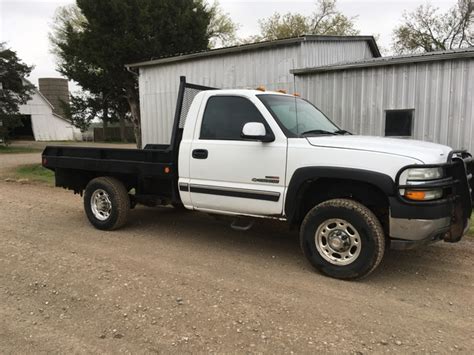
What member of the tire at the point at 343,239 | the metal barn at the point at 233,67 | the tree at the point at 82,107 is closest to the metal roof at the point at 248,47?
the metal barn at the point at 233,67

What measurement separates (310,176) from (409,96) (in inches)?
213

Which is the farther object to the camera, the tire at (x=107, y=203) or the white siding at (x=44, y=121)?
the white siding at (x=44, y=121)

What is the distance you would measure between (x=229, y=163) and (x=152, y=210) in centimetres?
344

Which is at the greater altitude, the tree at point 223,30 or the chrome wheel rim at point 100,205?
the tree at point 223,30

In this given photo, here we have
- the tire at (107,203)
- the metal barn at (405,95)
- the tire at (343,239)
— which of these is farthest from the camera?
the metal barn at (405,95)

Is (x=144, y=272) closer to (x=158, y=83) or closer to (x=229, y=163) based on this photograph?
(x=229, y=163)

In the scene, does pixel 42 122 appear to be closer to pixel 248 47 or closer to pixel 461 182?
pixel 248 47

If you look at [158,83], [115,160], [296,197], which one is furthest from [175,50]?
[296,197]

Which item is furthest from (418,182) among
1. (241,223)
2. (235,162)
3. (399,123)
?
(399,123)

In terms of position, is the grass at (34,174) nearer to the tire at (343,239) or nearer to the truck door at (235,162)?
the truck door at (235,162)

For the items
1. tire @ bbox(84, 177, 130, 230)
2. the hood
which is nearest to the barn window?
the hood

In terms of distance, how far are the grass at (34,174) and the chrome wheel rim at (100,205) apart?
19.6 feet

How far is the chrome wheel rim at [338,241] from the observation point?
428cm

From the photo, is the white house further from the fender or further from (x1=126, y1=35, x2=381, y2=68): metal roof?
the fender
